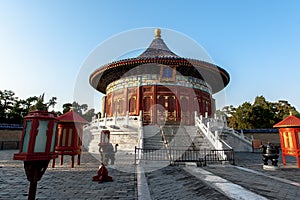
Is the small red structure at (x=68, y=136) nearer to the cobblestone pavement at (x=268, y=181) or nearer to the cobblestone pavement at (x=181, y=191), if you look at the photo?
the cobblestone pavement at (x=181, y=191)

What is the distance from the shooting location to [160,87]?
1894 cm

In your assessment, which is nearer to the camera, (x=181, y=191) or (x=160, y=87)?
(x=181, y=191)

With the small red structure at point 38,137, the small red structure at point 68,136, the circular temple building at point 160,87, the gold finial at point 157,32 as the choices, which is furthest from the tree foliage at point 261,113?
the small red structure at point 38,137

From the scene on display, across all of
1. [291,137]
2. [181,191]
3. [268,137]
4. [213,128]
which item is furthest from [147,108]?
[268,137]

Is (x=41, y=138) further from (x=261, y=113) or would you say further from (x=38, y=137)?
(x=261, y=113)

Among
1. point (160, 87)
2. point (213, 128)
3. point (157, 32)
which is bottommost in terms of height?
point (213, 128)

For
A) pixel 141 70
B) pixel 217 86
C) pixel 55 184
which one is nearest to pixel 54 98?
pixel 141 70

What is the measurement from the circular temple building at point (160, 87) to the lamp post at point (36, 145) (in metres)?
14.0

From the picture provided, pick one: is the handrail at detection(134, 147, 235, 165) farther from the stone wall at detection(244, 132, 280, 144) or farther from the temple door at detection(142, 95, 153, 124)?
the stone wall at detection(244, 132, 280, 144)

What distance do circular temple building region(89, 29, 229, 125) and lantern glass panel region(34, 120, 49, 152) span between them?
46.2ft

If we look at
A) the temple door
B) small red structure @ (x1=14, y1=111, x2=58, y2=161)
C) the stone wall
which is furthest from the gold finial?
small red structure @ (x1=14, y1=111, x2=58, y2=161)

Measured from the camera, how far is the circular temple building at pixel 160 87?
18.3 meters

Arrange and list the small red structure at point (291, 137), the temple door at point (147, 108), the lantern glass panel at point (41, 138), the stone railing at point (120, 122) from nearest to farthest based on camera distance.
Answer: the lantern glass panel at point (41, 138) → the small red structure at point (291, 137) → the stone railing at point (120, 122) → the temple door at point (147, 108)

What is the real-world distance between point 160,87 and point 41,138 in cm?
1590
